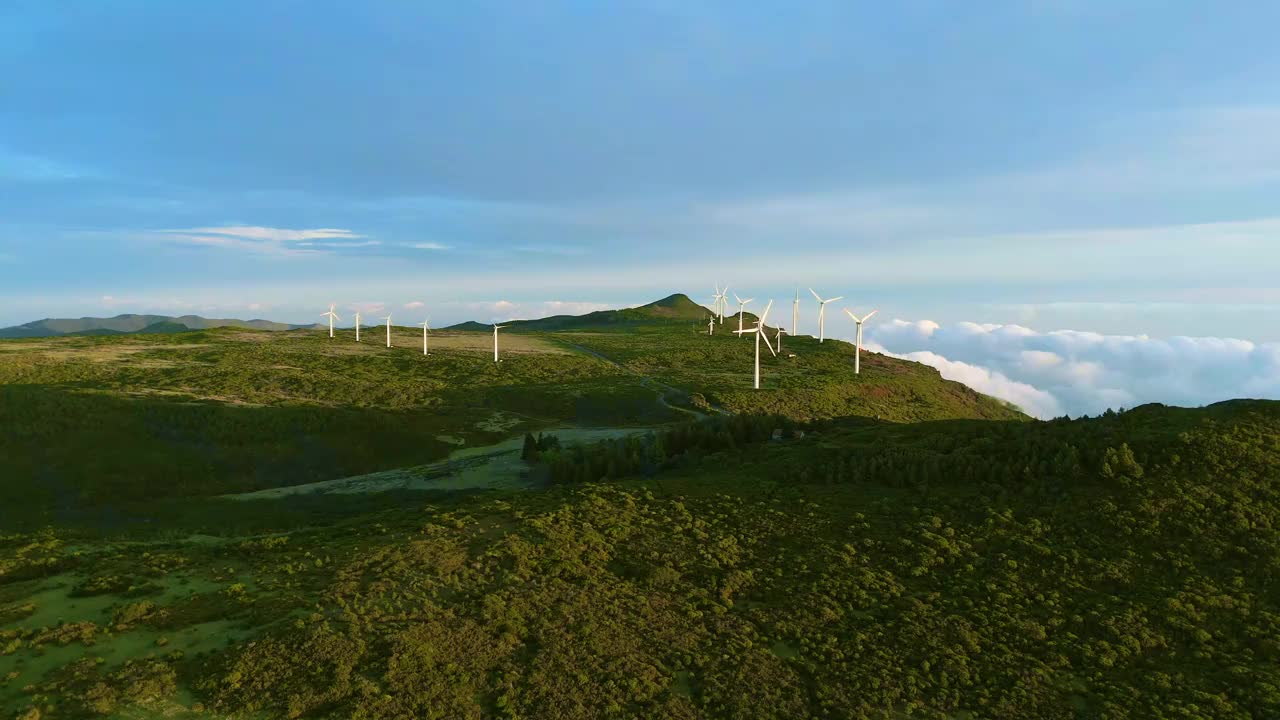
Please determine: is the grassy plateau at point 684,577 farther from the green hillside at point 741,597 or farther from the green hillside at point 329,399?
the green hillside at point 329,399

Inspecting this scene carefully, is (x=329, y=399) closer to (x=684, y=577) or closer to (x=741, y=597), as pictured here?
(x=684, y=577)

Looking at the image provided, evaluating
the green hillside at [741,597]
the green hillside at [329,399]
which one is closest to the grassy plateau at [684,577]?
the green hillside at [741,597]

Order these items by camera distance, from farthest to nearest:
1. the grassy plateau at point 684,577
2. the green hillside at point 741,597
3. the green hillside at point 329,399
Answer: the green hillside at point 329,399 < the grassy plateau at point 684,577 < the green hillside at point 741,597

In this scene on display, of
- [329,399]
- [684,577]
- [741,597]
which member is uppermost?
[329,399]

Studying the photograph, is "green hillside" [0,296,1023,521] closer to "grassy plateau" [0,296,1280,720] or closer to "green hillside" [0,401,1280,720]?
"grassy plateau" [0,296,1280,720]

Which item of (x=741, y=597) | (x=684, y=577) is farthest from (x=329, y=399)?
(x=741, y=597)

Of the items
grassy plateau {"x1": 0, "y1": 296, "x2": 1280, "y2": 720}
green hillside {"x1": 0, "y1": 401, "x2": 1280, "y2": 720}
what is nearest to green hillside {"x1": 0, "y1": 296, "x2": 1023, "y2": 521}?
grassy plateau {"x1": 0, "y1": 296, "x2": 1280, "y2": 720}

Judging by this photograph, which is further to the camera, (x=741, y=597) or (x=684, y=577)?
(x=684, y=577)

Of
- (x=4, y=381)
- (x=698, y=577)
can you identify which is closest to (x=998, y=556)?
(x=698, y=577)
